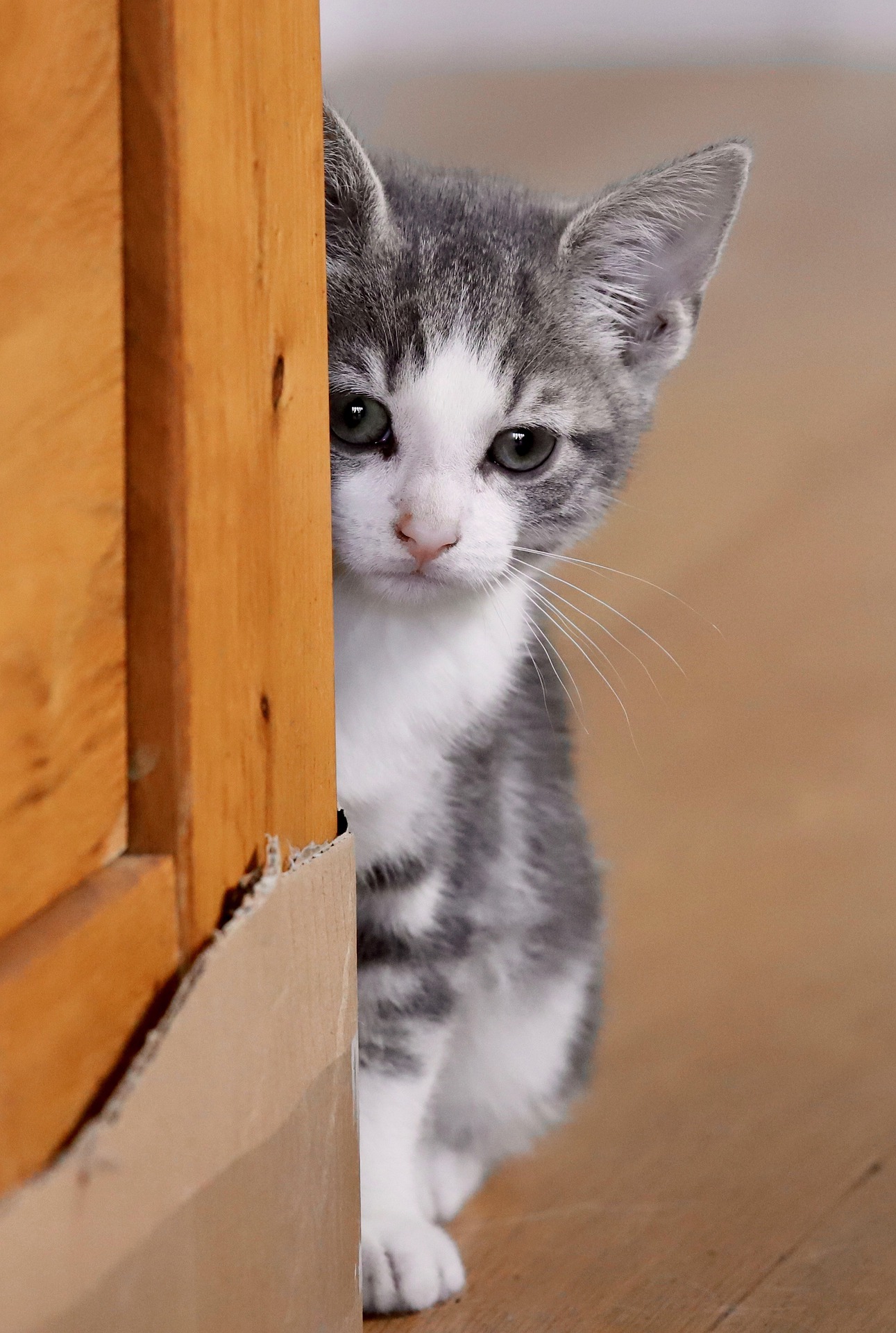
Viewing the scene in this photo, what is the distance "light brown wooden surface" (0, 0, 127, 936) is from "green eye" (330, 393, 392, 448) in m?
0.39

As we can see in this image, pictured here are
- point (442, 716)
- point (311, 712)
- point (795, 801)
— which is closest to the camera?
point (311, 712)

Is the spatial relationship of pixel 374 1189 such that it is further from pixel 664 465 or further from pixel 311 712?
pixel 664 465

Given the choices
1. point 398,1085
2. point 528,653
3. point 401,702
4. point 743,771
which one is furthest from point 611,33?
point 398,1085

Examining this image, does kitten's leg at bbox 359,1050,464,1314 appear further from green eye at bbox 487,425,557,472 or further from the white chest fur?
green eye at bbox 487,425,557,472

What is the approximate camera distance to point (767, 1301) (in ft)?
3.19

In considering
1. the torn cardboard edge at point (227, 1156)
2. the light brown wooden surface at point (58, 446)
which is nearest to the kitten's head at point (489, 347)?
the torn cardboard edge at point (227, 1156)

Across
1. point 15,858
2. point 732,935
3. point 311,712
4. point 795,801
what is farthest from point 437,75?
point 15,858

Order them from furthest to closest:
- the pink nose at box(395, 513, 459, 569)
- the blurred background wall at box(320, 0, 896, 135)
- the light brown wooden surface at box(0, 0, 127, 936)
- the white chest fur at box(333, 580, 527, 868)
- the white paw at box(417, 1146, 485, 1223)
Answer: the blurred background wall at box(320, 0, 896, 135)
the white paw at box(417, 1146, 485, 1223)
the white chest fur at box(333, 580, 527, 868)
the pink nose at box(395, 513, 459, 569)
the light brown wooden surface at box(0, 0, 127, 936)

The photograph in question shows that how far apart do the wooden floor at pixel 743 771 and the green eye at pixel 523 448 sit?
219 millimetres

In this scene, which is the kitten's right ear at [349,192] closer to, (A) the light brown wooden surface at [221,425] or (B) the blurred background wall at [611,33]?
(A) the light brown wooden surface at [221,425]

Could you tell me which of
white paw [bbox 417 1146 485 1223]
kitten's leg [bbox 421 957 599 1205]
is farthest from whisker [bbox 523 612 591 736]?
white paw [bbox 417 1146 485 1223]

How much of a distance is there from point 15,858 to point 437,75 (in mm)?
2024

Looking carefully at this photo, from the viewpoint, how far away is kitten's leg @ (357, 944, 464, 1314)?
3.35 feet

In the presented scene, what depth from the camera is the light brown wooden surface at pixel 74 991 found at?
518 mm
